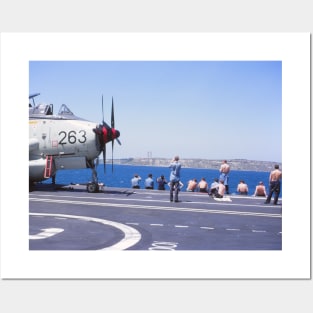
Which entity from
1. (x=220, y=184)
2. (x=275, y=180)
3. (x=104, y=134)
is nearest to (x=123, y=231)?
(x=275, y=180)

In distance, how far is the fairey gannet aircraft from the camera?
22.5 meters

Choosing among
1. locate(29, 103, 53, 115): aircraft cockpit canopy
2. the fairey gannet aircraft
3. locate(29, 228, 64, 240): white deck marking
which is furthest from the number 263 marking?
locate(29, 228, 64, 240): white deck marking

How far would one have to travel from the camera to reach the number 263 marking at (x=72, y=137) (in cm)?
2256

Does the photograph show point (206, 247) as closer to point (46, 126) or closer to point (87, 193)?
point (87, 193)

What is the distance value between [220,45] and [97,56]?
373 cm

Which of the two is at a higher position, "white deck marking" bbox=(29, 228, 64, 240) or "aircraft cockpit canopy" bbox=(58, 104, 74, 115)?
"aircraft cockpit canopy" bbox=(58, 104, 74, 115)

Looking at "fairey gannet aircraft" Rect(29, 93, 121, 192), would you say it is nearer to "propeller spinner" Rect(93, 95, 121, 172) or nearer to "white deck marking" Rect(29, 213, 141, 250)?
"propeller spinner" Rect(93, 95, 121, 172)

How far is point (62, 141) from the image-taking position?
22.7 meters

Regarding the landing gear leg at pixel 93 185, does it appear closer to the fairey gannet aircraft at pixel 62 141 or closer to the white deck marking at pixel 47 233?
the fairey gannet aircraft at pixel 62 141

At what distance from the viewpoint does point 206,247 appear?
12.1 metres

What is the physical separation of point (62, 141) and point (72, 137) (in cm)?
56

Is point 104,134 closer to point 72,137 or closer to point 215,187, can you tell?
point 72,137
